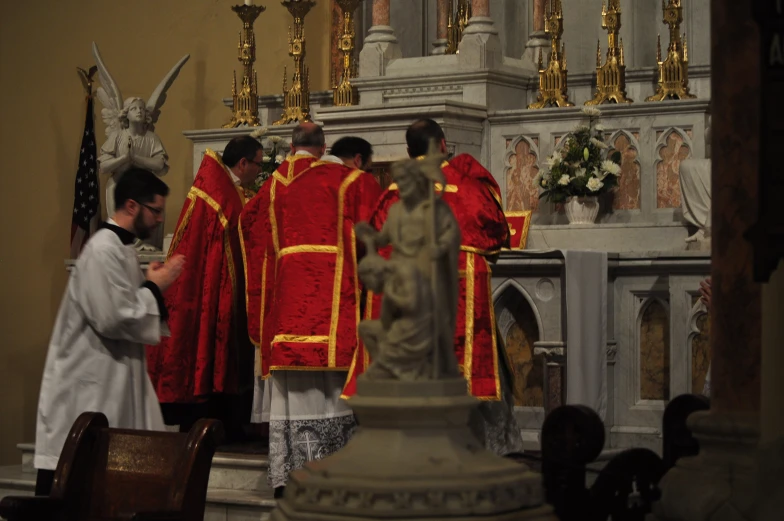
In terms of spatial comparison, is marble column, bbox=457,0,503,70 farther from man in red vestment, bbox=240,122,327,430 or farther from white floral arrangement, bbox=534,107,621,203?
man in red vestment, bbox=240,122,327,430

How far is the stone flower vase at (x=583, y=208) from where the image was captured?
9.80 meters

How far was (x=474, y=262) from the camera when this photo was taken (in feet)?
25.4

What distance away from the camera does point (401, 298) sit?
417 centimetres

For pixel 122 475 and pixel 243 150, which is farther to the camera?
pixel 243 150

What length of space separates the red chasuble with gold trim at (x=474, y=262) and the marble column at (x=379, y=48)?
3.77m

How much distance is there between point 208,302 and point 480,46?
289 cm

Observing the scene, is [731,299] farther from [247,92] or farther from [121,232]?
[247,92]

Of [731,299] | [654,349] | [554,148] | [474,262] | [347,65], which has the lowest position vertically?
[654,349]

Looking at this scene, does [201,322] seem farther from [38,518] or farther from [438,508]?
[438,508]

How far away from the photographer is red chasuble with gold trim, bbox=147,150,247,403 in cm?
906

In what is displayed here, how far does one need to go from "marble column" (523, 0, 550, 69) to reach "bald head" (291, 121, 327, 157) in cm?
325

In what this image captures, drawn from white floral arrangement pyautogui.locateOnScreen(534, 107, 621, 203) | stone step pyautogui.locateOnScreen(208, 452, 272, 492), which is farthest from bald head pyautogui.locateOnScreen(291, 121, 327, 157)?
white floral arrangement pyautogui.locateOnScreen(534, 107, 621, 203)

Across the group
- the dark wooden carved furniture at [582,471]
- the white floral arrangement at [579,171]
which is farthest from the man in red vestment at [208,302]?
the dark wooden carved furniture at [582,471]

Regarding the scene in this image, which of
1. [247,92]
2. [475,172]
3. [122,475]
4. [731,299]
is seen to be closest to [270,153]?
[247,92]
